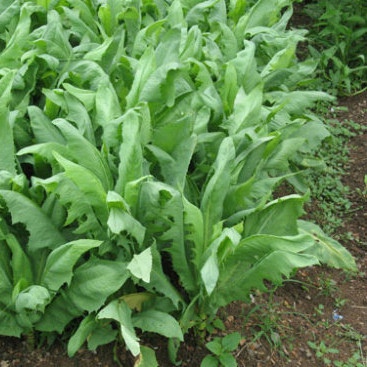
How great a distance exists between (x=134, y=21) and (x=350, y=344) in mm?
2113

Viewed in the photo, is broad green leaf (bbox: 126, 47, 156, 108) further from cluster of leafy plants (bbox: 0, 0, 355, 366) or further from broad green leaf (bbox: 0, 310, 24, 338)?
broad green leaf (bbox: 0, 310, 24, 338)

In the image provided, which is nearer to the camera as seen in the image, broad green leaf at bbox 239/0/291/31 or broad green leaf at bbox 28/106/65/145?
broad green leaf at bbox 28/106/65/145

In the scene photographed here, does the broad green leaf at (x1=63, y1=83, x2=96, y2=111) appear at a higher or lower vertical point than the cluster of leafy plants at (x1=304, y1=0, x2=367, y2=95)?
higher

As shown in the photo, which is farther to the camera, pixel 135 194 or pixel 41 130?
pixel 41 130

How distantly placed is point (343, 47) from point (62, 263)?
389cm

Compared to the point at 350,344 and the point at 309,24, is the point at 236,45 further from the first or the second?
the point at 309,24

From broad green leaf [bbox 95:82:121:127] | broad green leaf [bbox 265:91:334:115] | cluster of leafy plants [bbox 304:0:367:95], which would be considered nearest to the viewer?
broad green leaf [bbox 95:82:121:127]

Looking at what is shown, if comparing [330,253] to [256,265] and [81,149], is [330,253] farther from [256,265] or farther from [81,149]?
[81,149]

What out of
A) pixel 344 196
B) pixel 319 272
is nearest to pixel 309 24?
pixel 344 196

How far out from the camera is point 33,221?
2459 mm

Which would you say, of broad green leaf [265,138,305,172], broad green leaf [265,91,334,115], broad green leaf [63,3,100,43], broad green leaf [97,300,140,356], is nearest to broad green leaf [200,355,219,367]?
broad green leaf [97,300,140,356]

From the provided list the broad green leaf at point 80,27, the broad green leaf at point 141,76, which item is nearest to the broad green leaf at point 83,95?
the broad green leaf at point 141,76

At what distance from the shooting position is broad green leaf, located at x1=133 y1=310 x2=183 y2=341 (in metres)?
2.41

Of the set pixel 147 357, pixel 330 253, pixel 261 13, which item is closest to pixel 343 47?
pixel 261 13
